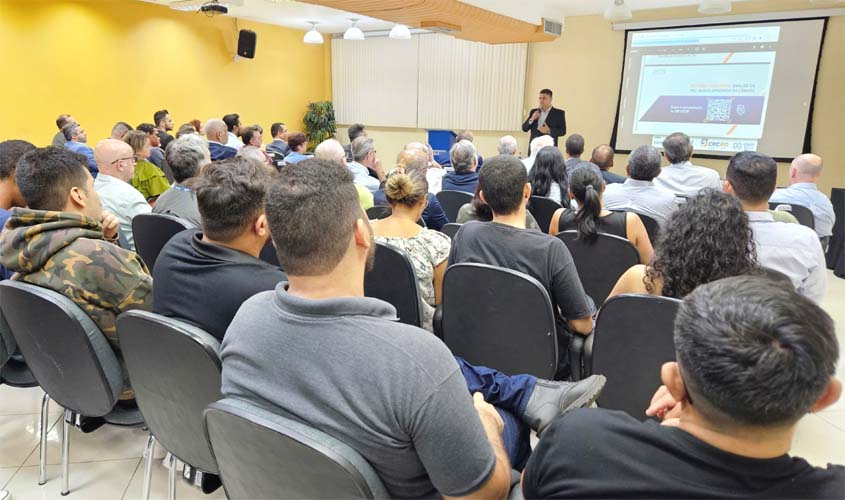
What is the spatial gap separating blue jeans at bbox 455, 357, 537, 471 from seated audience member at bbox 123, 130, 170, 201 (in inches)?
158

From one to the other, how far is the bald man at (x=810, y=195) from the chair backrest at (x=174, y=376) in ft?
14.8

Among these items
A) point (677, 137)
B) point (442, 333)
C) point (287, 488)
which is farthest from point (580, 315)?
point (677, 137)

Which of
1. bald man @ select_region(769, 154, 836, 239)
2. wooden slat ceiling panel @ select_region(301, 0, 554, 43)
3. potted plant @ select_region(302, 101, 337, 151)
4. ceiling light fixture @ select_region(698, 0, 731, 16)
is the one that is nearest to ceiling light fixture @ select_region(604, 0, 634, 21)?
ceiling light fixture @ select_region(698, 0, 731, 16)

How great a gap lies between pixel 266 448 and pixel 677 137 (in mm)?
4621

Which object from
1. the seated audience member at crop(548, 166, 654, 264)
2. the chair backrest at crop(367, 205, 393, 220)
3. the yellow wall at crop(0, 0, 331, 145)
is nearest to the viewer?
the seated audience member at crop(548, 166, 654, 264)

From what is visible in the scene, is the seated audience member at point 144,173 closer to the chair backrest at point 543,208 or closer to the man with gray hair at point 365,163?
the man with gray hair at point 365,163

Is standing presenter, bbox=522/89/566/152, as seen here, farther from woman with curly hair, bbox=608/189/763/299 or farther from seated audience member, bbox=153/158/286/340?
seated audience member, bbox=153/158/286/340

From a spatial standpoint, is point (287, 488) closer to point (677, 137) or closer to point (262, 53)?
point (677, 137)

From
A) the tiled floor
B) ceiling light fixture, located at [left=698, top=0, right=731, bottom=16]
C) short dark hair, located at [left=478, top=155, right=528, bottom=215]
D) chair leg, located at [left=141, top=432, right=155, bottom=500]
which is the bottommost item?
the tiled floor

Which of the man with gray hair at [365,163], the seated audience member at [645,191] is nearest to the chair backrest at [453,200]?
the man with gray hair at [365,163]

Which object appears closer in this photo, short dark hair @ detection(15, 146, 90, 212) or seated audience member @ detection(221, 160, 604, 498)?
seated audience member @ detection(221, 160, 604, 498)

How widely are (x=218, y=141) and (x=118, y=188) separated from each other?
2.83m

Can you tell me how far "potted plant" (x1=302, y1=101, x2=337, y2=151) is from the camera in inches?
454

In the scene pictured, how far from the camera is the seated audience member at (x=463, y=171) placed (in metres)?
4.52
